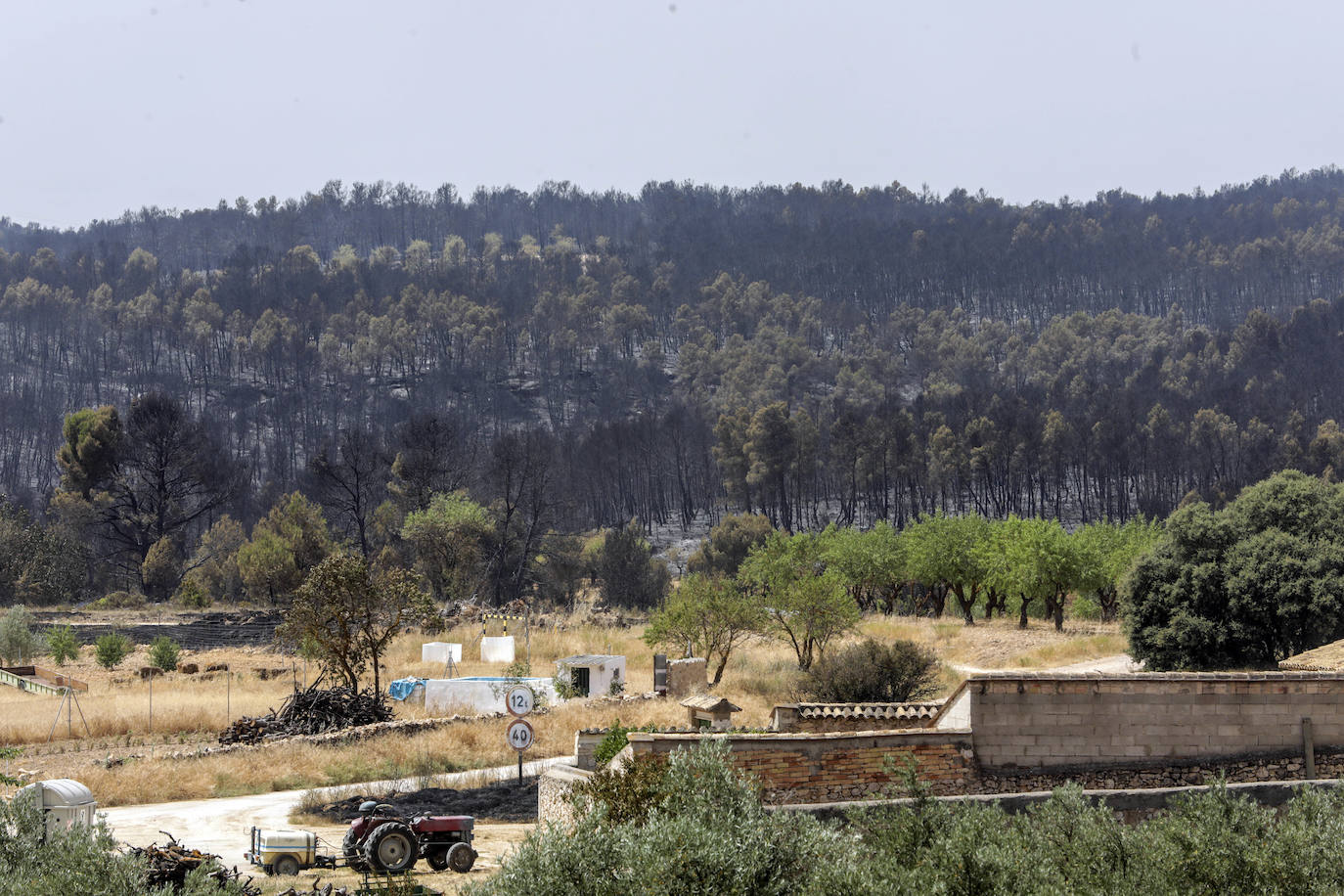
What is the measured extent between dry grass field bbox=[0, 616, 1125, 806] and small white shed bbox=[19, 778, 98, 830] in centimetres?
798

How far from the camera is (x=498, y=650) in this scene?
3950 centimetres

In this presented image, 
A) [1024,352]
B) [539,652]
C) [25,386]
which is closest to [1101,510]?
[1024,352]

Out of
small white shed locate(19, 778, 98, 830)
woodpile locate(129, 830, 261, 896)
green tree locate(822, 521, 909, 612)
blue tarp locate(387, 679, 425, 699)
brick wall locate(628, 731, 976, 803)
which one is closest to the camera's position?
woodpile locate(129, 830, 261, 896)

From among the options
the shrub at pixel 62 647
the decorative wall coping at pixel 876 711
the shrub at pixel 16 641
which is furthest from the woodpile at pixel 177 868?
the shrub at pixel 16 641

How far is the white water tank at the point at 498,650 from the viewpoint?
39.3 meters

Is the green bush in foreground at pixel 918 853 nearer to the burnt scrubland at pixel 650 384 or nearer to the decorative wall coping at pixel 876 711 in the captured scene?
the decorative wall coping at pixel 876 711

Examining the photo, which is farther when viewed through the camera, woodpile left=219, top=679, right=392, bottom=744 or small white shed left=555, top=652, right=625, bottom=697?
small white shed left=555, top=652, right=625, bottom=697

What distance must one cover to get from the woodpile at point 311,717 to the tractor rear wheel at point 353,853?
13.0 meters

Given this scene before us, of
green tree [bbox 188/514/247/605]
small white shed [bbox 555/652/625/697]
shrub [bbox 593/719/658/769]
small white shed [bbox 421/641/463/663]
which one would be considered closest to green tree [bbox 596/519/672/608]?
green tree [bbox 188/514/247/605]

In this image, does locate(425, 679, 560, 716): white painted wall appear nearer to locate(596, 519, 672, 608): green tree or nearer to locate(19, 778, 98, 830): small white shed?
locate(19, 778, 98, 830): small white shed

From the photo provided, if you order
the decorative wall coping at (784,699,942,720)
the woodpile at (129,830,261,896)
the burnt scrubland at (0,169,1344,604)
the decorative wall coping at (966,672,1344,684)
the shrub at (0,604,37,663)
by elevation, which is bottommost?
the shrub at (0,604,37,663)

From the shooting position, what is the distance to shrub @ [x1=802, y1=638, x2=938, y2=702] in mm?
27375

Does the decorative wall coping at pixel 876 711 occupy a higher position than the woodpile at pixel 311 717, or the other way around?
the decorative wall coping at pixel 876 711

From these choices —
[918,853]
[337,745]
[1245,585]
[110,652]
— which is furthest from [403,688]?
[918,853]
